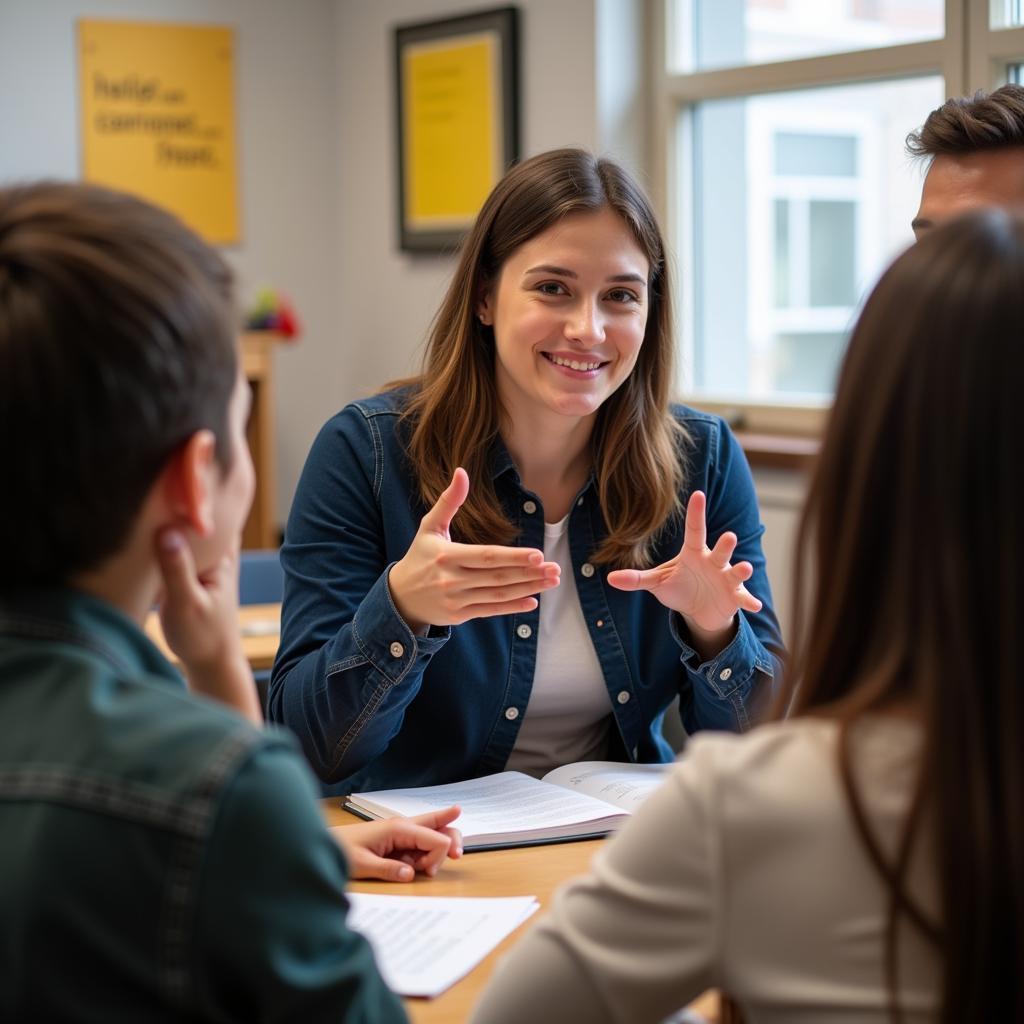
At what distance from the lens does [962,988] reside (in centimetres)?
78

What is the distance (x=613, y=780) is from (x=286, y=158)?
3.65 metres

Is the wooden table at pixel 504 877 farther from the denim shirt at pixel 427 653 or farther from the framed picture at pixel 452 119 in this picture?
the framed picture at pixel 452 119

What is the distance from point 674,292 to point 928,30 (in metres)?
1.49

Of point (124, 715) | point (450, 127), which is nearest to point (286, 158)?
point (450, 127)

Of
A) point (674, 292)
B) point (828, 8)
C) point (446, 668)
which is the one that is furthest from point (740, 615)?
point (828, 8)

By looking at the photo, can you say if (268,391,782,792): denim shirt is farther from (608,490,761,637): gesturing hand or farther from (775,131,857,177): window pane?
(775,131,857,177): window pane

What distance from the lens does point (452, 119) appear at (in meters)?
4.28

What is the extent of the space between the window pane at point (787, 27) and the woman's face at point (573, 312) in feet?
5.12

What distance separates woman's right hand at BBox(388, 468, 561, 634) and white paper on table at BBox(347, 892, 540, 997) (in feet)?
1.26

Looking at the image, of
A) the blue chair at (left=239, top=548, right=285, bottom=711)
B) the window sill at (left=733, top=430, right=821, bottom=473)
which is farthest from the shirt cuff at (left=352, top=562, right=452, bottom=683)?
the window sill at (left=733, top=430, right=821, bottom=473)

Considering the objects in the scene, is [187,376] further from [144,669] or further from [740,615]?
[740,615]

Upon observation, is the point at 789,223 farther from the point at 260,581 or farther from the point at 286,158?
the point at 286,158

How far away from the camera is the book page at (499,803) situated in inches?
58.5

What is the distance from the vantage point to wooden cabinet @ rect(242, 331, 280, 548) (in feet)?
14.8
